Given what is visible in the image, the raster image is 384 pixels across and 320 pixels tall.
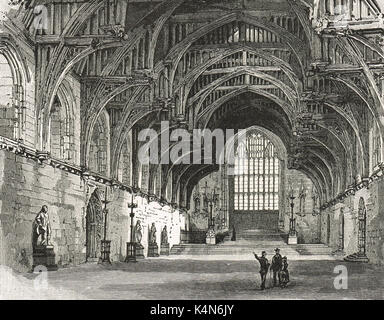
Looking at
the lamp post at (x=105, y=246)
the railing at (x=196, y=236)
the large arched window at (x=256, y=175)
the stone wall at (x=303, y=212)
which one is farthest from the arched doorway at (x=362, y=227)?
the large arched window at (x=256, y=175)

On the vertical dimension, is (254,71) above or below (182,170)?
above

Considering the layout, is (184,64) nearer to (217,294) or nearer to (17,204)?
(17,204)

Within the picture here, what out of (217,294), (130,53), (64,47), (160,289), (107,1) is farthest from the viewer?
(130,53)

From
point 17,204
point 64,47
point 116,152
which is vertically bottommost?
point 17,204

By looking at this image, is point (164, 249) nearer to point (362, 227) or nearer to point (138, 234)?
point (138, 234)

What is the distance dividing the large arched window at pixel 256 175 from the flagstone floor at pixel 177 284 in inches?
1009

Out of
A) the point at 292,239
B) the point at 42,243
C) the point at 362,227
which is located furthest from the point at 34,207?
the point at 292,239

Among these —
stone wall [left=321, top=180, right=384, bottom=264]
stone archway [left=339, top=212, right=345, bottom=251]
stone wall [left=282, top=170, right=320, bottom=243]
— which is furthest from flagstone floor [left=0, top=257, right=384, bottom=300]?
stone wall [left=282, top=170, right=320, bottom=243]

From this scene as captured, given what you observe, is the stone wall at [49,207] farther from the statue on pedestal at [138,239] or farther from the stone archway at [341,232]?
the stone archway at [341,232]

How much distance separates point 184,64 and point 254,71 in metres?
3.54

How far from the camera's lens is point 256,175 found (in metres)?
46.8

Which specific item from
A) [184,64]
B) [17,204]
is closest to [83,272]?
[17,204]

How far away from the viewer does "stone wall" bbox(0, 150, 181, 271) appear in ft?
50.8

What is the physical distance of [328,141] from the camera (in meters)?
32.3
